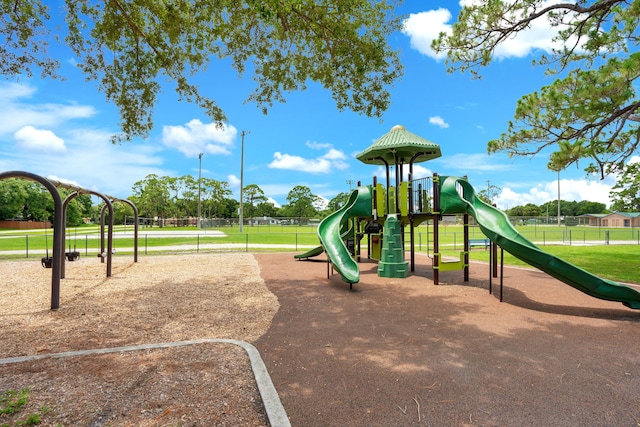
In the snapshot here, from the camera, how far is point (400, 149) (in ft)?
39.5

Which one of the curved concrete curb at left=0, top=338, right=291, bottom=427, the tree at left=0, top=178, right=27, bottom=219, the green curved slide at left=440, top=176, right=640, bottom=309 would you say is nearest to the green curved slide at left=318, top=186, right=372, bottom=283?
the green curved slide at left=440, top=176, right=640, bottom=309

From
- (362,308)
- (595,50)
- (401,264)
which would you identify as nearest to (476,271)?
(401,264)

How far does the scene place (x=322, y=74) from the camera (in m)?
10.1

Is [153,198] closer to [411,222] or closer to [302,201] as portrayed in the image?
[302,201]

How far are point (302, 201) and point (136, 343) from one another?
98.7 m

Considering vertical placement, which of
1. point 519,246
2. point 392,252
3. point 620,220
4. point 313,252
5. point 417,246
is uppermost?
point 620,220

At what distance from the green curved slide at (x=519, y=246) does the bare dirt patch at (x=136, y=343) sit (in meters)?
5.26

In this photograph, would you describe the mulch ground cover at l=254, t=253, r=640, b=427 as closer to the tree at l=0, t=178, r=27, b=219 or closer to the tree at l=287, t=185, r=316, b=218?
the tree at l=0, t=178, r=27, b=219

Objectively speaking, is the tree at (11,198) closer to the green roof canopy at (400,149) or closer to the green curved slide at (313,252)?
the green curved slide at (313,252)

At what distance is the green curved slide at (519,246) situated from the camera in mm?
6793

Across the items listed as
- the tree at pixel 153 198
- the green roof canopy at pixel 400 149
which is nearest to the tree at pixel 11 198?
the tree at pixel 153 198

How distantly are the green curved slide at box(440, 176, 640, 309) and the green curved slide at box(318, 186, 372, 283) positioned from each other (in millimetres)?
2992

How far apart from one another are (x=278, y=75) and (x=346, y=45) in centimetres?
287

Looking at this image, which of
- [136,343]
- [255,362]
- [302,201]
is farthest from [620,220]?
[136,343]
